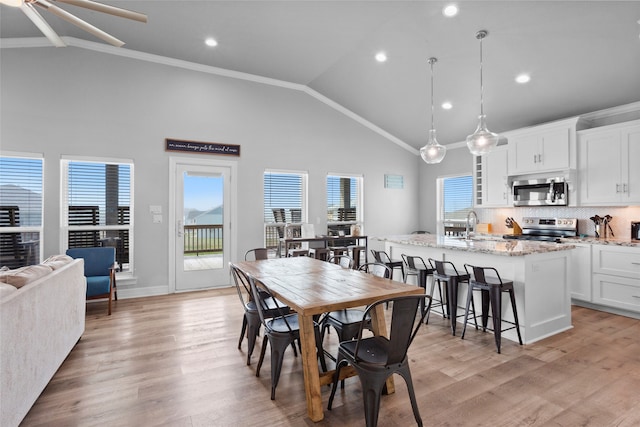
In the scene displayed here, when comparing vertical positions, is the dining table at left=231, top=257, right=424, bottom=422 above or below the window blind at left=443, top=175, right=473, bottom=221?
below

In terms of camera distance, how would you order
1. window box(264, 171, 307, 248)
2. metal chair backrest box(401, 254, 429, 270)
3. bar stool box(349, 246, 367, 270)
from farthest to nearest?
bar stool box(349, 246, 367, 270) < window box(264, 171, 307, 248) < metal chair backrest box(401, 254, 429, 270)

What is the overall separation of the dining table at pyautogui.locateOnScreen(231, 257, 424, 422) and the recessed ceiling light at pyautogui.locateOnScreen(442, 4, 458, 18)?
3074 mm

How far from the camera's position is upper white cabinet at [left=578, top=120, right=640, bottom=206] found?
4.18m

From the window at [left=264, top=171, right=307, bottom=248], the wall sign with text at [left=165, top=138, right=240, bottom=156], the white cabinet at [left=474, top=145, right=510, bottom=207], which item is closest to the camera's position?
the wall sign with text at [left=165, top=138, right=240, bottom=156]

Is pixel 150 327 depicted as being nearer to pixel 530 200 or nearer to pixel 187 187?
pixel 187 187

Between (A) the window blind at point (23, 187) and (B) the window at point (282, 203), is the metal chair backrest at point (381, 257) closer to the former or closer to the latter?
(B) the window at point (282, 203)

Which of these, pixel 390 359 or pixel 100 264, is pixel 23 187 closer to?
pixel 100 264

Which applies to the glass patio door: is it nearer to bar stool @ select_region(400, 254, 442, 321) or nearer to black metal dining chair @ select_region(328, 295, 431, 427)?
bar stool @ select_region(400, 254, 442, 321)

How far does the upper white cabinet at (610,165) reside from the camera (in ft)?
13.7

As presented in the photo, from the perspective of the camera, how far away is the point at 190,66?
17.2 feet

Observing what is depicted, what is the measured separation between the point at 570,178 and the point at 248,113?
516 centimetres

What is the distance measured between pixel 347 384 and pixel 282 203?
13.0 feet

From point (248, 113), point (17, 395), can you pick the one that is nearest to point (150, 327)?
point (17, 395)

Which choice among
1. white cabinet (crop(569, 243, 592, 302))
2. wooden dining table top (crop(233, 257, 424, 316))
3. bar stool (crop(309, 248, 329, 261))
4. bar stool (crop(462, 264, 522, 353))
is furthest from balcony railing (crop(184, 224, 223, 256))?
white cabinet (crop(569, 243, 592, 302))
